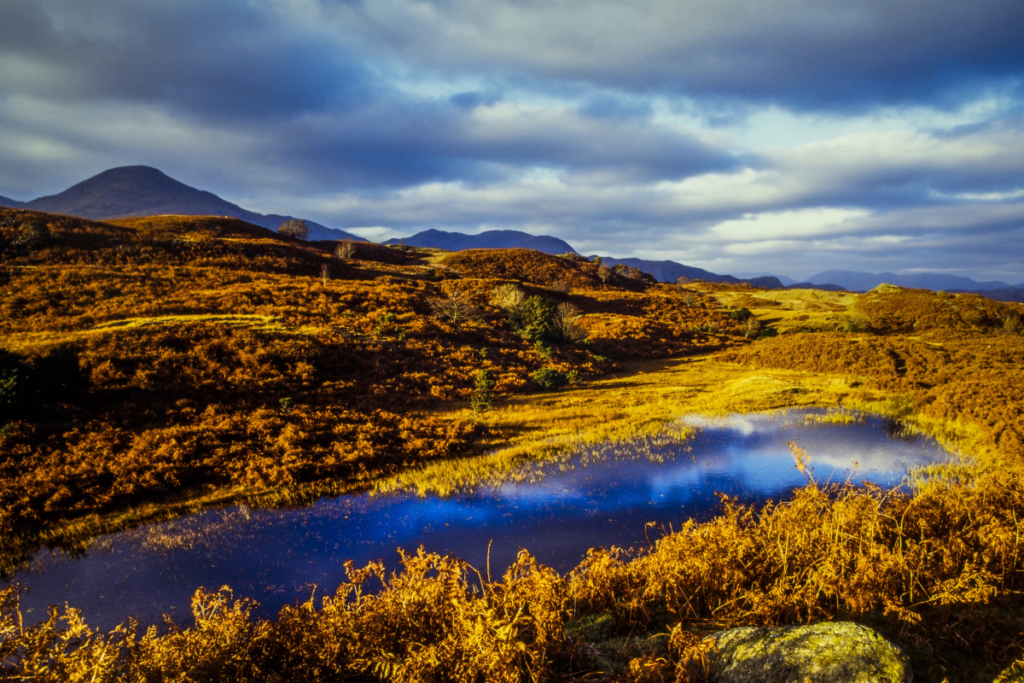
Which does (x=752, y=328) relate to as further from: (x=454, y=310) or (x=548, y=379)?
(x=454, y=310)

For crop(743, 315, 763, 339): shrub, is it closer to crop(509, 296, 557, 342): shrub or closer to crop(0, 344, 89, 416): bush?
crop(509, 296, 557, 342): shrub

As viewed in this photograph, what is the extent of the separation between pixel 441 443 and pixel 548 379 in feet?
32.4

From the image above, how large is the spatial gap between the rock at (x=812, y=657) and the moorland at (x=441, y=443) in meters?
0.44

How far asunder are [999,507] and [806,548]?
3994 millimetres

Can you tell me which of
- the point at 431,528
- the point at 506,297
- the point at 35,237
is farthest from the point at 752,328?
the point at 35,237

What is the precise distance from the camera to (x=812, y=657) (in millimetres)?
4195

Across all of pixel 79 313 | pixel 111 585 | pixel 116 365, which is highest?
pixel 79 313

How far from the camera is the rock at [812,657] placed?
4016 mm

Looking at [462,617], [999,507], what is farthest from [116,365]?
[999,507]

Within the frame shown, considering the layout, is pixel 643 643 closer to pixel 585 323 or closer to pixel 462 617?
pixel 462 617

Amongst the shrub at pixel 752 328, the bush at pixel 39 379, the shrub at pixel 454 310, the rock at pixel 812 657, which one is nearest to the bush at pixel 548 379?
the shrub at pixel 454 310

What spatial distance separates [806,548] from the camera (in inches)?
249

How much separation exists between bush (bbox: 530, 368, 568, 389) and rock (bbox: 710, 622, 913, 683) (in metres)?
18.4

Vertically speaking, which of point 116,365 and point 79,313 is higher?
point 79,313
